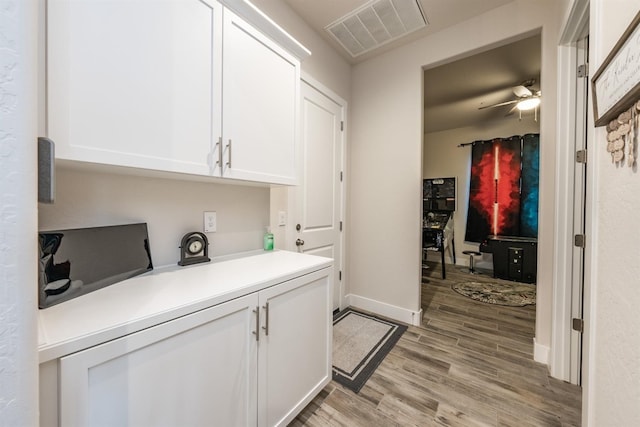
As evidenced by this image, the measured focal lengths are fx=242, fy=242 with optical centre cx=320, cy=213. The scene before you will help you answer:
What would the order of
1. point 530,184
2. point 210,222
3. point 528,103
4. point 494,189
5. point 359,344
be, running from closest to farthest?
point 210,222 → point 359,344 → point 528,103 → point 530,184 → point 494,189

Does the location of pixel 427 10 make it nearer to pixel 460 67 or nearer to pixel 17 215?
pixel 460 67

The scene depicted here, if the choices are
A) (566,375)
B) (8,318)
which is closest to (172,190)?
(8,318)

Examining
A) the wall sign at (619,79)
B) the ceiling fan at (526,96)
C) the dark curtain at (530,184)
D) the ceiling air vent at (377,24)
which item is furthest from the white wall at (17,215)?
the dark curtain at (530,184)

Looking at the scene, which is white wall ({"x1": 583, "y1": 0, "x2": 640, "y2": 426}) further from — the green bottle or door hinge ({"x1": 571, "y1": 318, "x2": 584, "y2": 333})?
the green bottle

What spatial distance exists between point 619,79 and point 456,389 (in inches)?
69.1

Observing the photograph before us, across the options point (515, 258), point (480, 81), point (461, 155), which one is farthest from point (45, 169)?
point (461, 155)

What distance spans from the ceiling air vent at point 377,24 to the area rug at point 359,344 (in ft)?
9.05

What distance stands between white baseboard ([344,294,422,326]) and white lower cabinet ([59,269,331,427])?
1.29m

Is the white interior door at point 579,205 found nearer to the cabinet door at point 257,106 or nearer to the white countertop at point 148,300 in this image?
the white countertop at point 148,300

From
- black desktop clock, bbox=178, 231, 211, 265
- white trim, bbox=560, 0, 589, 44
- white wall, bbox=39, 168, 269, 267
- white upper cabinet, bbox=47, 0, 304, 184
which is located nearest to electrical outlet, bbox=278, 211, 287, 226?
white wall, bbox=39, 168, 269, 267

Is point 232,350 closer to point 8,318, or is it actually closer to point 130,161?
point 8,318

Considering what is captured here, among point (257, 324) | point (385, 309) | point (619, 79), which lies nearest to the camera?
point (619, 79)

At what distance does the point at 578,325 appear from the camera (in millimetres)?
1591

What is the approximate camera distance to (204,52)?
3.60 feet
